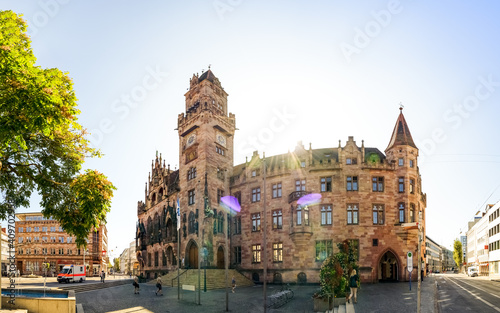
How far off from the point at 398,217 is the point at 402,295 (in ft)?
47.9

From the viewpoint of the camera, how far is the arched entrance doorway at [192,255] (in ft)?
159

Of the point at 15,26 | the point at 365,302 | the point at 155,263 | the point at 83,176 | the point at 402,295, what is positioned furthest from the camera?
the point at 155,263

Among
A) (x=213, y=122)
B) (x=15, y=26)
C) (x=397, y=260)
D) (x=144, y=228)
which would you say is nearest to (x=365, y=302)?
(x=397, y=260)

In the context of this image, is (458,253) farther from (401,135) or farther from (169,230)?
(169,230)

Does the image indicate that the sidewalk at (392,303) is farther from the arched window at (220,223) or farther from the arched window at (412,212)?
the arched window at (220,223)

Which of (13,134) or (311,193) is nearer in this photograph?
(13,134)

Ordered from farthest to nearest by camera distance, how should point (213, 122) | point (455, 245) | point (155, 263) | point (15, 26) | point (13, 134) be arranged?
point (455, 245), point (155, 263), point (213, 122), point (15, 26), point (13, 134)

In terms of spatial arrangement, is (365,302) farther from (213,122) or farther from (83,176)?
(213,122)

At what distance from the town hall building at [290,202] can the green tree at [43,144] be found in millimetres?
19636

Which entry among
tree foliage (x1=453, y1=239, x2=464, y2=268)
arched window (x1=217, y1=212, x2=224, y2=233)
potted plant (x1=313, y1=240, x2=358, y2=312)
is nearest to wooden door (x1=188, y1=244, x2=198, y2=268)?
arched window (x1=217, y1=212, x2=224, y2=233)

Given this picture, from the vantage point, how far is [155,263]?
203ft

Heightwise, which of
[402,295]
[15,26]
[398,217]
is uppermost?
[15,26]

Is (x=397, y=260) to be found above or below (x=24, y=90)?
below

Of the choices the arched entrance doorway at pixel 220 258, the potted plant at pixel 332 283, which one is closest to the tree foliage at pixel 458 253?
the arched entrance doorway at pixel 220 258
